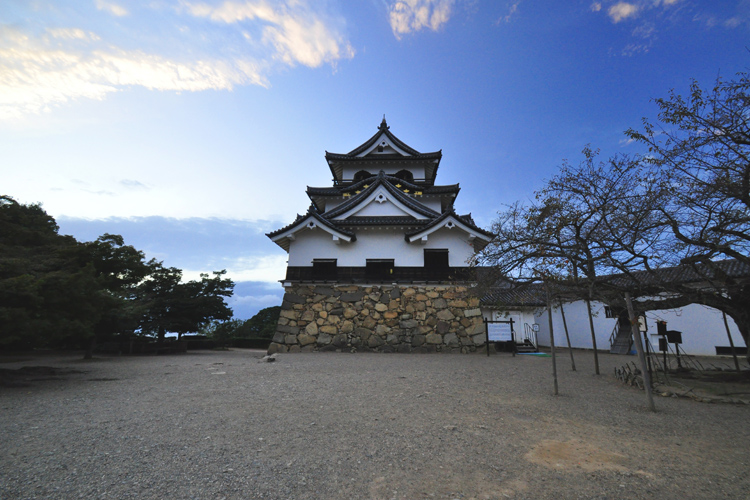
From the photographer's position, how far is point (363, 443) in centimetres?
385

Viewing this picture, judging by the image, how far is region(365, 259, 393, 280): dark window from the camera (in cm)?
1505

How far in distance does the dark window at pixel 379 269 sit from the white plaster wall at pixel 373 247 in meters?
0.20

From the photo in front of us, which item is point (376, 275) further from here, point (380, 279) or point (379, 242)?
point (379, 242)

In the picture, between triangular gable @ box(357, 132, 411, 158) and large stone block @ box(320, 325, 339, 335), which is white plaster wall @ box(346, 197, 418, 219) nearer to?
large stone block @ box(320, 325, 339, 335)

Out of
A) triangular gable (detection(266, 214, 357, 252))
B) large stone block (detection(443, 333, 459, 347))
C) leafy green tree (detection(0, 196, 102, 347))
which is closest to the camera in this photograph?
leafy green tree (detection(0, 196, 102, 347))

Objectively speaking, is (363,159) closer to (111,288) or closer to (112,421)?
(111,288)

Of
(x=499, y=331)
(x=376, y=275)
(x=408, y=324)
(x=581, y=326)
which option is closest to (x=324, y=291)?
(x=376, y=275)

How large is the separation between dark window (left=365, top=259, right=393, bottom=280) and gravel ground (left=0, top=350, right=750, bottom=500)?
820 centimetres

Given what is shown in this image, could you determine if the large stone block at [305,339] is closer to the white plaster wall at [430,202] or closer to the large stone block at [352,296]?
the large stone block at [352,296]

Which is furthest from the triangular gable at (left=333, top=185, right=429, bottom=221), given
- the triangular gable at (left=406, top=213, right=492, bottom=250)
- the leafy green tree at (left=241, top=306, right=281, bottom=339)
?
the leafy green tree at (left=241, top=306, right=281, bottom=339)

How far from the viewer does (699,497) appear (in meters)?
2.78

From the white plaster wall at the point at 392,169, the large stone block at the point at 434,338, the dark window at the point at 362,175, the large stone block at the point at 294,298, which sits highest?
the white plaster wall at the point at 392,169

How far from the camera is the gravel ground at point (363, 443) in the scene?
2896mm

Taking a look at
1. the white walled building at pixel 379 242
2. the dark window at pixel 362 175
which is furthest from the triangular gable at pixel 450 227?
the dark window at pixel 362 175
